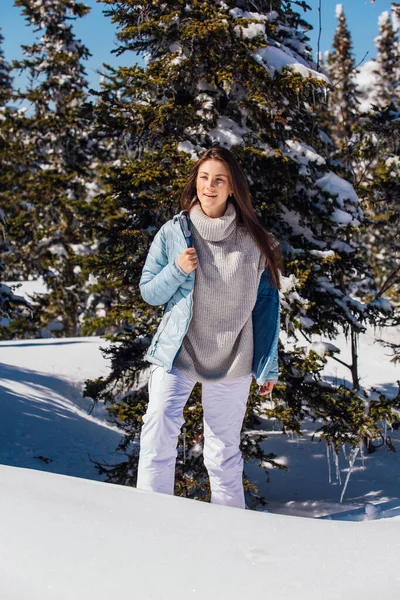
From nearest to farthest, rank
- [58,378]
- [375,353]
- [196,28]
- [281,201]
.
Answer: [196,28] → [281,201] → [58,378] → [375,353]

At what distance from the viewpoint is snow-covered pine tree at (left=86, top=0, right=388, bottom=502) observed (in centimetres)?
673

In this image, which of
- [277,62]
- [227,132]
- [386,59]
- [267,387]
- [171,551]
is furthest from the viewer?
[386,59]

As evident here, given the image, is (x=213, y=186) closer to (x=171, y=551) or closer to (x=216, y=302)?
(x=216, y=302)

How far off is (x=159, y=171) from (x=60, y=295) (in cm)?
1254

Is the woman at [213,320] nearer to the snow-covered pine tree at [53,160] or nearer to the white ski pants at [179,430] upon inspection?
the white ski pants at [179,430]

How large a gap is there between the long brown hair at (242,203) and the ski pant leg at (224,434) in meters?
0.76

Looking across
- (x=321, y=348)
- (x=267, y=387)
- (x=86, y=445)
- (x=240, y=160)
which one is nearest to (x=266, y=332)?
(x=267, y=387)

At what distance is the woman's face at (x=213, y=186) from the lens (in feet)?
11.3

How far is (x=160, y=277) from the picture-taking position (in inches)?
132

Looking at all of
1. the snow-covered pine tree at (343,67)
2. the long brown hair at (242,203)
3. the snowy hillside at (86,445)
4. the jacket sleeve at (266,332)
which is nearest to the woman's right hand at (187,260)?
the long brown hair at (242,203)

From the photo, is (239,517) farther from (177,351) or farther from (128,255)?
(128,255)

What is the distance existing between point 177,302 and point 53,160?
16.8 metres

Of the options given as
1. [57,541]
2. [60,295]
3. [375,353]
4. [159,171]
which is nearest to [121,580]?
[57,541]

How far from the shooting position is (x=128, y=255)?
7574 millimetres
